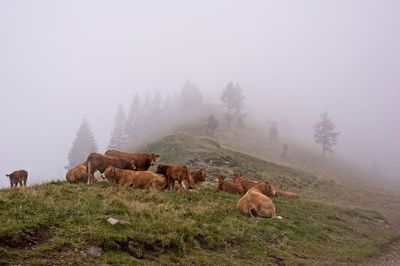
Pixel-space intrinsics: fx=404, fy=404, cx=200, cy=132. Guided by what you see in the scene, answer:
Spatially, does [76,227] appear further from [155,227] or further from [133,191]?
[133,191]

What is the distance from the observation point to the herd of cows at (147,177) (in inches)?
655

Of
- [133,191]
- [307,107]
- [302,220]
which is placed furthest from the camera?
[307,107]

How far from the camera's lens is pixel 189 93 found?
407 feet

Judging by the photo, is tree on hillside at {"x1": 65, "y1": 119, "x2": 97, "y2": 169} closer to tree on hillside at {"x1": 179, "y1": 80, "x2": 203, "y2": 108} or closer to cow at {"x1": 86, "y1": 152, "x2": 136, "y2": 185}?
tree on hillside at {"x1": 179, "y1": 80, "x2": 203, "y2": 108}

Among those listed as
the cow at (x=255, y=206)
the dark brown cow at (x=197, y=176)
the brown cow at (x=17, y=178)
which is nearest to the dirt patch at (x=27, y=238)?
the cow at (x=255, y=206)

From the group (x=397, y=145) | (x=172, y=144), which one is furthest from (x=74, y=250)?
(x=397, y=145)

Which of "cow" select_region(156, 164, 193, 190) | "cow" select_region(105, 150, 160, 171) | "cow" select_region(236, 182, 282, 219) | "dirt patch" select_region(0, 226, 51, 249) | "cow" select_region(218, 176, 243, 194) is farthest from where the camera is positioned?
"cow" select_region(218, 176, 243, 194)

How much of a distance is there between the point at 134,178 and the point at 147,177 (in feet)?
1.96

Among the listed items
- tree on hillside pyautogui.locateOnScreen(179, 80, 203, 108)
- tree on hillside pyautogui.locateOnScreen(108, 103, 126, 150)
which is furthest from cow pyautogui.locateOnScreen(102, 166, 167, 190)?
tree on hillside pyautogui.locateOnScreen(179, 80, 203, 108)

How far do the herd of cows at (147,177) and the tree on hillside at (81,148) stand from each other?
5501cm

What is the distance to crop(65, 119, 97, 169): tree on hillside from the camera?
75.9 metres

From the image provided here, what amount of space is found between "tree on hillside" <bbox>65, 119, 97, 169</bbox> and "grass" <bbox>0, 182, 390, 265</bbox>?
61520 millimetres

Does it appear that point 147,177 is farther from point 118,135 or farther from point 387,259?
point 118,135

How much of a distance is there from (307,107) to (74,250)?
19644 cm
